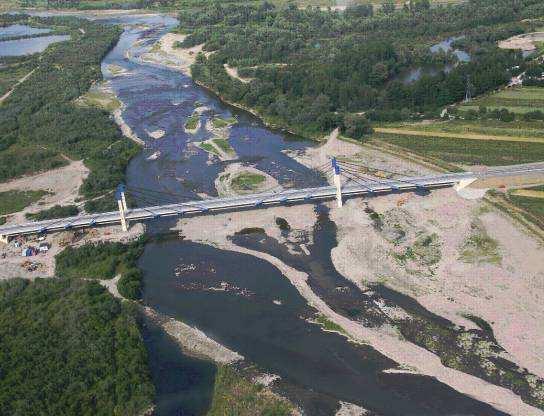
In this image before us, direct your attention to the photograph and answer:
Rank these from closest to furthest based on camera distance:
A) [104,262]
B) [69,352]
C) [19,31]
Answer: [69,352] < [104,262] < [19,31]

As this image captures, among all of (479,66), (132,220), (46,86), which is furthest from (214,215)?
(46,86)

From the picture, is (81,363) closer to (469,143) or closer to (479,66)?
(469,143)

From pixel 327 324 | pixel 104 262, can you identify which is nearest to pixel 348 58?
pixel 104 262

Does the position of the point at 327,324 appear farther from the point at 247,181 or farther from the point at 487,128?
the point at 487,128

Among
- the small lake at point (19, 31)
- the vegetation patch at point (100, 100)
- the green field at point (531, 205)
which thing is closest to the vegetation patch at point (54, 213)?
the vegetation patch at point (100, 100)

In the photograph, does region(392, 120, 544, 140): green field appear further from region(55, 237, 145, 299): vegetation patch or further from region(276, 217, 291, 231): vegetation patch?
region(55, 237, 145, 299): vegetation patch

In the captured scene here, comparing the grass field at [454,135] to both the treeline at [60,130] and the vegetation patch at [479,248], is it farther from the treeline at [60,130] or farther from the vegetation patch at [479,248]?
the treeline at [60,130]

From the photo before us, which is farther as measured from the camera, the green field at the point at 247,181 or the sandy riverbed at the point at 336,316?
the green field at the point at 247,181

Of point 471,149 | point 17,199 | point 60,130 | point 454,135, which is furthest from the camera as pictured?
point 60,130
